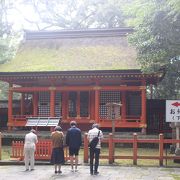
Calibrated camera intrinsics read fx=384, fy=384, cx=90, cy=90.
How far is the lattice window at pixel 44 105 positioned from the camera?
25.4 meters

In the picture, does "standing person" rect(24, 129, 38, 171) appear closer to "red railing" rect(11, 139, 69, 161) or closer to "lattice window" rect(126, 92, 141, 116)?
"red railing" rect(11, 139, 69, 161)

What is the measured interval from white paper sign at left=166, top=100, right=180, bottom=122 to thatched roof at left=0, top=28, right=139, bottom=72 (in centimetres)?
661

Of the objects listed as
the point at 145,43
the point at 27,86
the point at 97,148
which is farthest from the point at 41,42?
the point at 97,148

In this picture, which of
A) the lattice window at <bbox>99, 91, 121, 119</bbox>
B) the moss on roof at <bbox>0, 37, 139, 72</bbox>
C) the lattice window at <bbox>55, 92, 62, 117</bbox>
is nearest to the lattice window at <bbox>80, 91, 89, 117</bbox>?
the lattice window at <bbox>99, 91, 121, 119</bbox>

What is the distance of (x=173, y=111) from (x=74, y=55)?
10.9m

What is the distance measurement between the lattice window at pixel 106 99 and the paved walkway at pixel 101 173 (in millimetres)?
9750

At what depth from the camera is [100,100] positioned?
24641mm

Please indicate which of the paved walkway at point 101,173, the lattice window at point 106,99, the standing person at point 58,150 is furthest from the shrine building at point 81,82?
the standing person at point 58,150

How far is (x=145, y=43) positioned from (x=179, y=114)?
3.45 meters

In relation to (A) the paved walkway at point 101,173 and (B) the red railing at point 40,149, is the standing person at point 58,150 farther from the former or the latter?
(B) the red railing at point 40,149

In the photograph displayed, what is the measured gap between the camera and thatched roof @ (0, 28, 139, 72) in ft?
77.6

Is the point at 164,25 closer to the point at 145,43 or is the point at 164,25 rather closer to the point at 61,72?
the point at 145,43

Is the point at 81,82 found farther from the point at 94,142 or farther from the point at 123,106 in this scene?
the point at 94,142

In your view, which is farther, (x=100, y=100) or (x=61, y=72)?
(x=100, y=100)
